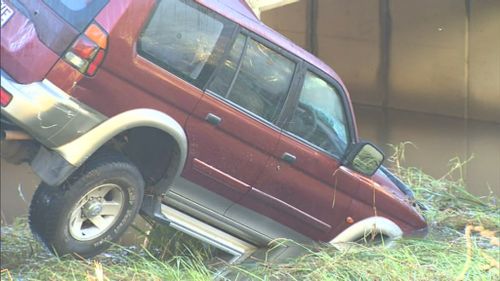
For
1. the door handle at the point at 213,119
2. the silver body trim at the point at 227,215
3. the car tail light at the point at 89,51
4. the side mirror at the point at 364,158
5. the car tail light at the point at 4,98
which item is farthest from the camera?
the side mirror at the point at 364,158

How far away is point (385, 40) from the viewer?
1134 centimetres

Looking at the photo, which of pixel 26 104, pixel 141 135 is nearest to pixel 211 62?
pixel 141 135

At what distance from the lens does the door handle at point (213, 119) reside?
4227 millimetres

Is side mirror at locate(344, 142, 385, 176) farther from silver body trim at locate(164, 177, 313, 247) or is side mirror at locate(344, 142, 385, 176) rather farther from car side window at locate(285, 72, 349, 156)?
silver body trim at locate(164, 177, 313, 247)

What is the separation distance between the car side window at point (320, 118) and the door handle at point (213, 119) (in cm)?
65

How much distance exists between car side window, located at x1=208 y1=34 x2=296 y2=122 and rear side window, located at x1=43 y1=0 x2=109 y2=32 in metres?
0.96

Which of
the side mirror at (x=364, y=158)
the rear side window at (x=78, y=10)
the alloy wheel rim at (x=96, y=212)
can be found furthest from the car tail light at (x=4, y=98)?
the side mirror at (x=364, y=158)

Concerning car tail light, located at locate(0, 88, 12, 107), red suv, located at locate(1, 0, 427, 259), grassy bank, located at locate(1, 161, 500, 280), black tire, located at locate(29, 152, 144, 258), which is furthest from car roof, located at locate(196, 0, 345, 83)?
grassy bank, located at locate(1, 161, 500, 280)

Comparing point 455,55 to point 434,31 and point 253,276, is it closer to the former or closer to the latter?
point 434,31

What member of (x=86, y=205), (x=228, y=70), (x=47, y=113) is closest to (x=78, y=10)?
(x=47, y=113)

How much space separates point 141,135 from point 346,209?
1935 millimetres

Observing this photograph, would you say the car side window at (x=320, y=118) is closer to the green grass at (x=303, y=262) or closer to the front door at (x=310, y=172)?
the front door at (x=310, y=172)

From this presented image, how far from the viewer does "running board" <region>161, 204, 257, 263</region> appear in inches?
178

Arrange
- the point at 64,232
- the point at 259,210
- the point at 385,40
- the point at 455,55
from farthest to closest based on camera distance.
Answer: the point at 385,40
the point at 455,55
the point at 259,210
the point at 64,232
